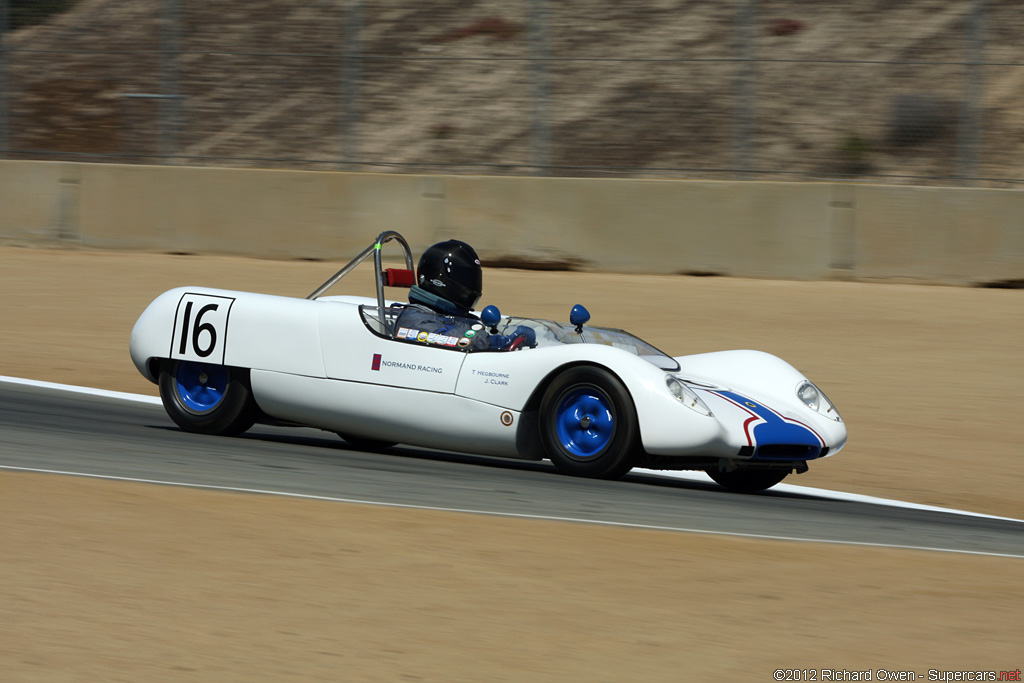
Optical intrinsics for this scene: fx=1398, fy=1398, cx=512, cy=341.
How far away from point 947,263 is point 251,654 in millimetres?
10883

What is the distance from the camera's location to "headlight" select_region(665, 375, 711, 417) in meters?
6.83

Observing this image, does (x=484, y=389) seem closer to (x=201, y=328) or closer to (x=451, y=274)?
(x=451, y=274)

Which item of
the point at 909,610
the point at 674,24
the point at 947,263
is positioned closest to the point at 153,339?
the point at 909,610

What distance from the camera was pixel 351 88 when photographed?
16.0 meters

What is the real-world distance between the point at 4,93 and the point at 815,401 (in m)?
13.2

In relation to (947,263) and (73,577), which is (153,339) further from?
(947,263)

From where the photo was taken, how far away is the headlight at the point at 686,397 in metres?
6.83

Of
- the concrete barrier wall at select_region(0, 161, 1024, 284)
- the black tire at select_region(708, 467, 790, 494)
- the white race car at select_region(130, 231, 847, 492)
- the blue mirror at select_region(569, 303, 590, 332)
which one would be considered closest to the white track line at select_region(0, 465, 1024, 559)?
the white race car at select_region(130, 231, 847, 492)

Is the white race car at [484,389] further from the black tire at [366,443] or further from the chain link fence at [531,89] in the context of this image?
the chain link fence at [531,89]

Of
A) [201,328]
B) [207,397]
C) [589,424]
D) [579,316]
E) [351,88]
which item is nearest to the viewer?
[589,424]

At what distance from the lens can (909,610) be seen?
4914 mm

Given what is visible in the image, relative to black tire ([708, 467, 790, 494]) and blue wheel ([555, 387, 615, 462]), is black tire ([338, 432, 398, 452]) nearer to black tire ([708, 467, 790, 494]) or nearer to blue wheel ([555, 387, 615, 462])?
blue wheel ([555, 387, 615, 462])

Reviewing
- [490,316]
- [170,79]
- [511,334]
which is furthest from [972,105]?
[170,79]

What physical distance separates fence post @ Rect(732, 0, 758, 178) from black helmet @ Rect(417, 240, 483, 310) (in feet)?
24.1
